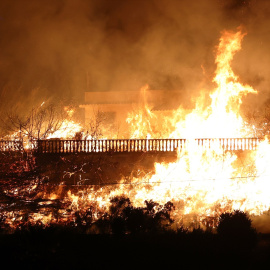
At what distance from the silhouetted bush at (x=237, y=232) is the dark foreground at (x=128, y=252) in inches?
3.0

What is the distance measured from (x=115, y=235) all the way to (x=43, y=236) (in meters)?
1.47

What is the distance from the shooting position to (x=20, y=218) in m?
8.61

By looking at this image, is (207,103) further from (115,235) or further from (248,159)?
(115,235)

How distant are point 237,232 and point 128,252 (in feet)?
7.57

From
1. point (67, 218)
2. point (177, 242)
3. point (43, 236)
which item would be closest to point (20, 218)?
point (67, 218)

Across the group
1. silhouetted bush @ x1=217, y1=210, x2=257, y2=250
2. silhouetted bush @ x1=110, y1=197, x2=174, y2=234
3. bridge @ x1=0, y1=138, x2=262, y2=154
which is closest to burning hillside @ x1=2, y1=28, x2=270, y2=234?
bridge @ x1=0, y1=138, x2=262, y2=154

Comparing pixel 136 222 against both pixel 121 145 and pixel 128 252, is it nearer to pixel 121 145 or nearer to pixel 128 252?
pixel 128 252

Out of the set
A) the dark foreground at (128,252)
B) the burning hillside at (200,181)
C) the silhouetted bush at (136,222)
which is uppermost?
the burning hillside at (200,181)

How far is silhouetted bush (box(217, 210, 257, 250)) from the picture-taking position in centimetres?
594

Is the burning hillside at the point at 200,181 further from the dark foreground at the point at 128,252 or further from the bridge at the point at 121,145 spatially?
the dark foreground at the point at 128,252

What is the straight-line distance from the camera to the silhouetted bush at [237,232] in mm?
5941

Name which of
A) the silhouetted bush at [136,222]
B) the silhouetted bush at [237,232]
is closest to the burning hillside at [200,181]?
the silhouetted bush at [136,222]

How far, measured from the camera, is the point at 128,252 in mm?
5562

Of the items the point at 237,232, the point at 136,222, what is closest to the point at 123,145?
the point at 136,222
